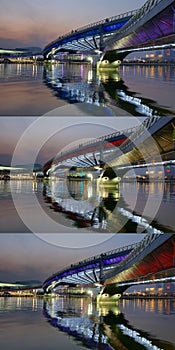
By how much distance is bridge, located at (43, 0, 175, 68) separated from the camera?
32.2 ft

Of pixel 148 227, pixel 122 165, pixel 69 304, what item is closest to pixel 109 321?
pixel 69 304

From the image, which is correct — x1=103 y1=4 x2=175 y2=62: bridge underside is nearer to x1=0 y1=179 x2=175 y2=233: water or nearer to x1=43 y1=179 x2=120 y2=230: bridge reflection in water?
x1=43 y1=179 x2=120 y2=230: bridge reflection in water

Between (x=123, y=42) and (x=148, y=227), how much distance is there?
7.26 meters

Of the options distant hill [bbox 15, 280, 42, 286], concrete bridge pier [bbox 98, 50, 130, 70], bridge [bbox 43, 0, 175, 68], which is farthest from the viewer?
concrete bridge pier [bbox 98, 50, 130, 70]

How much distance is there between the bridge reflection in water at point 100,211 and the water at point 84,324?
0.83 metres

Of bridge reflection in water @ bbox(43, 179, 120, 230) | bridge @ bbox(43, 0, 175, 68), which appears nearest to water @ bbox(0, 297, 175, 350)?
bridge reflection in water @ bbox(43, 179, 120, 230)

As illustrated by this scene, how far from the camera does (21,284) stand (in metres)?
4.88

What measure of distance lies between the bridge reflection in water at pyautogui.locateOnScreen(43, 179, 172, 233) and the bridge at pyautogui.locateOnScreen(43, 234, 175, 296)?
14 cm

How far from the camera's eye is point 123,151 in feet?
27.0

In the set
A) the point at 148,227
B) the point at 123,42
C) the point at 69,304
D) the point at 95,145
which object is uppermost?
the point at 123,42

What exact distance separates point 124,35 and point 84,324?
7.96 metres

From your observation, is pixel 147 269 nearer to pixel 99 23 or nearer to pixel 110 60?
pixel 110 60

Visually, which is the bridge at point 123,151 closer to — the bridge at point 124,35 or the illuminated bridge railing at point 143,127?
the illuminated bridge railing at point 143,127

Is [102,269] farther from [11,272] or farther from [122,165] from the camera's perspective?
[122,165]
